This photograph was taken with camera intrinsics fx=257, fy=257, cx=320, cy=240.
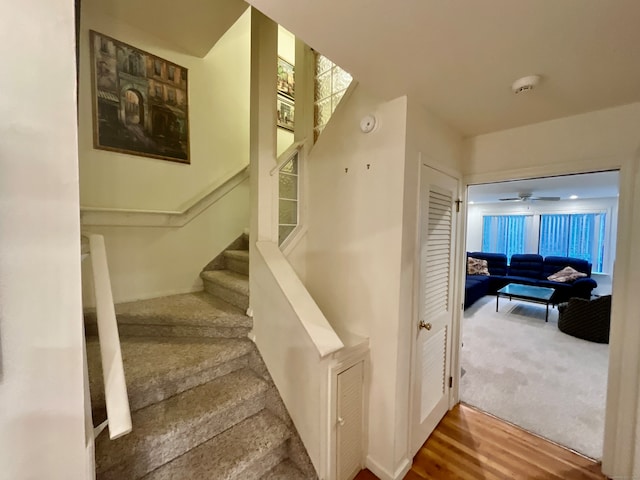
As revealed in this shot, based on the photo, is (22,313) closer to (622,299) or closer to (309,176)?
(309,176)

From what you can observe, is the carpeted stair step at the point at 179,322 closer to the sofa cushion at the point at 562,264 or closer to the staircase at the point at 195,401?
the staircase at the point at 195,401

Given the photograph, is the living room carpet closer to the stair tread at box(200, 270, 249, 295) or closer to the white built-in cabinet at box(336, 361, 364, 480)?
the white built-in cabinet at box(336, 361, 364, 480)

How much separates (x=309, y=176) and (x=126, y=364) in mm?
1772

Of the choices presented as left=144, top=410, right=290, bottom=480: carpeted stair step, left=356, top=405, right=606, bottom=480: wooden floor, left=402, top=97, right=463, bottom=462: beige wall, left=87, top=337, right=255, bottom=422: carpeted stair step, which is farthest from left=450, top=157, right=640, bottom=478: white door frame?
left=87, top=337, right=255, bottom=422: carpeted stair step

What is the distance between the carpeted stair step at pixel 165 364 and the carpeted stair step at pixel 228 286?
1.04 ft

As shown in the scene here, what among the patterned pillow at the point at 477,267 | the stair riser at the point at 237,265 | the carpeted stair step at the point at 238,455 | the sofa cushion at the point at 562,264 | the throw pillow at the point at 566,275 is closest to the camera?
the carpeted stair step at the point at 238,455

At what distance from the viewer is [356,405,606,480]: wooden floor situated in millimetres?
1655

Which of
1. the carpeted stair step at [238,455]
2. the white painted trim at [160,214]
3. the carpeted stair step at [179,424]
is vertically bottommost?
the carpeted stair step at [238,455]

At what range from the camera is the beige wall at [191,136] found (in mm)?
2025

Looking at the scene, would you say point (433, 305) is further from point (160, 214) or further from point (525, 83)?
point (160, 214)

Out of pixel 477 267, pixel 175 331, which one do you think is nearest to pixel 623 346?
pixel 175 331

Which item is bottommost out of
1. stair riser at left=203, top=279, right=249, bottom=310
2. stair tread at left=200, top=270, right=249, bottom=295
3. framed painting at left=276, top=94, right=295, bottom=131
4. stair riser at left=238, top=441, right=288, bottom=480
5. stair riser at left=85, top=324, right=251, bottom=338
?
stair riser at left=238, top=441, right=288, bottom=480

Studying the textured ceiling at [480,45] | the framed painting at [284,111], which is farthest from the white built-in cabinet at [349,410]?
the framed painting at [284,111]

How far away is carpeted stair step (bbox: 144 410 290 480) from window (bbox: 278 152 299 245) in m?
1.24
